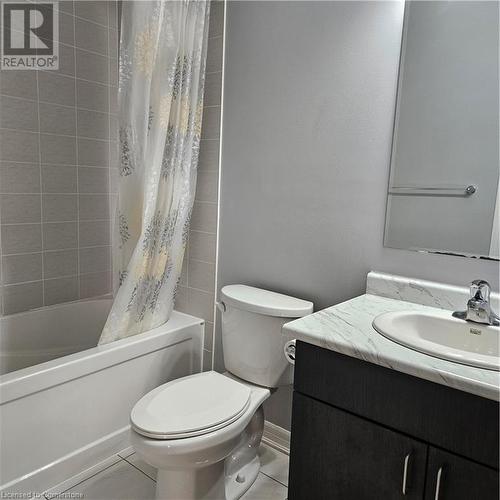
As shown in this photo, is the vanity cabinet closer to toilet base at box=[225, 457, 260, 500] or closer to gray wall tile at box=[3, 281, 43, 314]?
toilet base at box=[225, 457, 260, 500]

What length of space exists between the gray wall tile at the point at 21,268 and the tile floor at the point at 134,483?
40.2 inches

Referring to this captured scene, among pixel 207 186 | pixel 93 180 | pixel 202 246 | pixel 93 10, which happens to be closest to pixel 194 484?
pixel 202 246

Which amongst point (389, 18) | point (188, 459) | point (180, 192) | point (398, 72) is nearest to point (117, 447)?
point (188, 459)

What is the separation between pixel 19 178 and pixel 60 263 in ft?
1.65

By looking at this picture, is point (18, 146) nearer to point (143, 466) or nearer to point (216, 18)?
point (216, 18)

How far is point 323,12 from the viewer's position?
67.8 inches

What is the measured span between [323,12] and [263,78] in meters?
0.36

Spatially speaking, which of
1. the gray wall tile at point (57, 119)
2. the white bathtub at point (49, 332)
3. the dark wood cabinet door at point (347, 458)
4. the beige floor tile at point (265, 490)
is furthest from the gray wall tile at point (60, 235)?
the dark wood cabinet door at point (347, 458)

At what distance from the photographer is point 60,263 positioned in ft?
7.81

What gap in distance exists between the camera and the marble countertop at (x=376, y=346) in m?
0.95

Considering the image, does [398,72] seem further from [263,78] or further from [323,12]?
[263,78]

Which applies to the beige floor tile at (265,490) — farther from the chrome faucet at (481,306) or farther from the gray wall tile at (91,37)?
the gray wall tile at (91,37)

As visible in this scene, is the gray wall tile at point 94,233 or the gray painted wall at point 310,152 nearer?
the gray painted wall at point 310,152

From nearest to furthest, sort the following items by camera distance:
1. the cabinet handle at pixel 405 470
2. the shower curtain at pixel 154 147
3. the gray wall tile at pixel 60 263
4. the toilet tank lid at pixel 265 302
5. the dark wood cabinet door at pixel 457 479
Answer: the dark wood cabinet door at pixel 457 479 → the cabinet handle at pixel 405 470 → the toilet tank lid at pixel 265 302 → the shower curtain at pixel 154 147 → the gray wall tile at pixel 60 263
